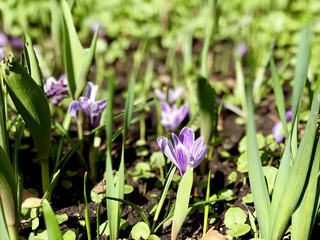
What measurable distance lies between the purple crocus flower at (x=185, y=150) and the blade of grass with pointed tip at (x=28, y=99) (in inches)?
14.2

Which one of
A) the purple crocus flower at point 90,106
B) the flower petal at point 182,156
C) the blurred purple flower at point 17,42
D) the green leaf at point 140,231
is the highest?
the blurred purple flower at point 17,42

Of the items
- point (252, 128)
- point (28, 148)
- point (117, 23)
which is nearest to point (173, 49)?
A: point (117, 23)

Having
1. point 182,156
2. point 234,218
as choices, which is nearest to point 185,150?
point 182,156

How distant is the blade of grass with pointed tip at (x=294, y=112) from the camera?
1255mm

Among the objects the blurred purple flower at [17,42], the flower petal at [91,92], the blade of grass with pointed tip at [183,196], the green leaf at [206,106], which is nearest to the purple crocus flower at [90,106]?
the flower petal at [91,92]

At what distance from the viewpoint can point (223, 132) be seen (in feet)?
7.78

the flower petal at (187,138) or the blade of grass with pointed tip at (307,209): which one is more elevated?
the flower petal at (187,138)

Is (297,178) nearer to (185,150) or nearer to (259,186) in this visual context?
(259,186)

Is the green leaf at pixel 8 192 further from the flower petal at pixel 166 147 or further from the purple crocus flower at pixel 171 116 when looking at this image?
the purple crocus flower at pixel 171 116

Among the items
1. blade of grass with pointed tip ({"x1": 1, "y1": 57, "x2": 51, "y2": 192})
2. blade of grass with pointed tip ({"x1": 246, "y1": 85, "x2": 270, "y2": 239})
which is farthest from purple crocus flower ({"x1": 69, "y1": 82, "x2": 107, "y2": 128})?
blade of grass with pointed tip ({"x1": 246, "y1": 85, "x2": 270, "y2": 239})

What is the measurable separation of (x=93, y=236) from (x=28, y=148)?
2.31ft

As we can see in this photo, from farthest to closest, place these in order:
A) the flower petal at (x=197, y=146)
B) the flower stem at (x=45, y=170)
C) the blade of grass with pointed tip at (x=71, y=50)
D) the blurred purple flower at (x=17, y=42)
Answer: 1. the blurred purple flower at (x=17, y=42)
2. the blade of grass with pointed tip at (x=71, y=50)
3. the flower stem at (x=45, y=170)
4. the flower petal at (x=197, y=146)

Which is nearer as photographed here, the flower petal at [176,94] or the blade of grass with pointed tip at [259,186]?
the blade of grass with pointed tip at [259,186]

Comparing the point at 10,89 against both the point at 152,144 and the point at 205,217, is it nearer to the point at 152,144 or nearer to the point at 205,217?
the point at 205,217
